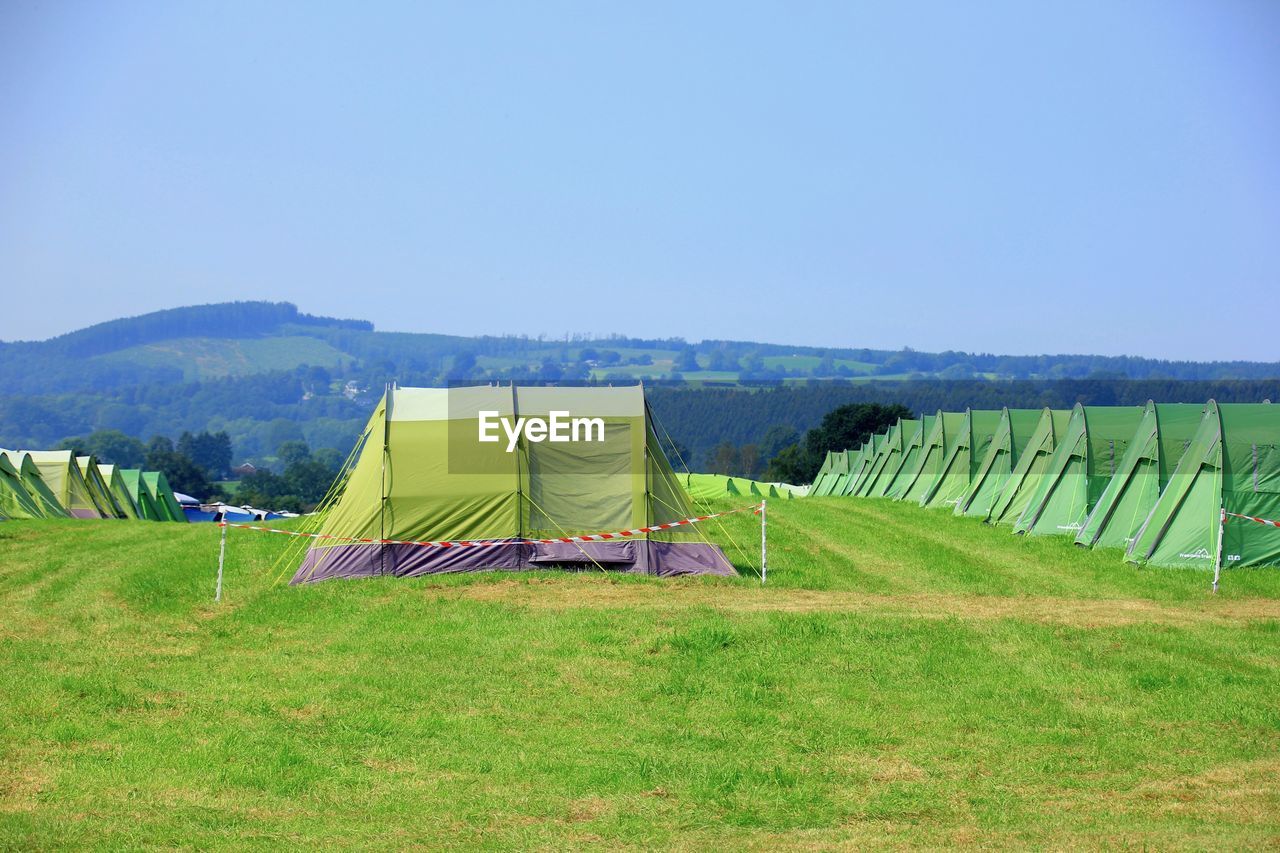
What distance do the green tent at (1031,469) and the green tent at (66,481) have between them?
28.2 meters

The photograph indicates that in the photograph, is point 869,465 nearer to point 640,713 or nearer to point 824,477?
point 824,477

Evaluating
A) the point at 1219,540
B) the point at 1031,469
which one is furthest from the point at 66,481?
the point at 1219,540

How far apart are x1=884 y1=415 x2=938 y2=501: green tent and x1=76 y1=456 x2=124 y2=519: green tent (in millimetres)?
27437

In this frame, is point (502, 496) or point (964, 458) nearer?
point (502, 496)

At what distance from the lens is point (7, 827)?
312 inches

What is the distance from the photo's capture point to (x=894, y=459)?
4866 centimetres

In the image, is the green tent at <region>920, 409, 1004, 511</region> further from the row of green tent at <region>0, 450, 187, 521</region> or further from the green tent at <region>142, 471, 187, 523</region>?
the green tent at <region>142, 471, 187, 523</region>

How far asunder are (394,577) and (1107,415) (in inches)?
672

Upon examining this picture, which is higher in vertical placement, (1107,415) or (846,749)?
(1107,415)

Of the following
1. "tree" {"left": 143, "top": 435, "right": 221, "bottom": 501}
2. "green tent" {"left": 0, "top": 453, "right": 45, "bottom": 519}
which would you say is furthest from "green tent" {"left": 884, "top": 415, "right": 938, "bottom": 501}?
"tree" {"left": 143, "top": 435, "right": 221, "bottom": 501}

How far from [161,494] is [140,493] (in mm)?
3679

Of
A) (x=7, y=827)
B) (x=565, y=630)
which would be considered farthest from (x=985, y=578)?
(x=7, y=827)

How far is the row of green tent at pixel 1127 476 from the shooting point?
803 inches

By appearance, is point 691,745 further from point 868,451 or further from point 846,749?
point 868,451
